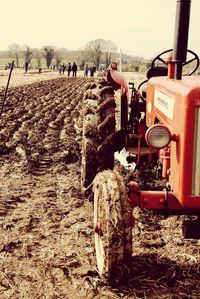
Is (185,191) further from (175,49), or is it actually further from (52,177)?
(52,177)

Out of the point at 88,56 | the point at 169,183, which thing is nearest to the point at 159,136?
the point at 169,183

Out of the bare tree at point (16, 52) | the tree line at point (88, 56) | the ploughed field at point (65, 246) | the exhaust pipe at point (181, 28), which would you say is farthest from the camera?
the bare tree at point (16, 52)

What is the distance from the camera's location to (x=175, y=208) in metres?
3.33

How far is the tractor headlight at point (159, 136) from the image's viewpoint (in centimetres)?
326

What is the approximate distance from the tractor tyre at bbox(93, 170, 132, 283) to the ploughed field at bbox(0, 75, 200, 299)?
0.10m

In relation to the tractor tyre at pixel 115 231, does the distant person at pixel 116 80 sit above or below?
above

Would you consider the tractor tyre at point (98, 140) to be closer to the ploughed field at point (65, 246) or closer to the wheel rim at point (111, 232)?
the ploughed field at point (65, 246)

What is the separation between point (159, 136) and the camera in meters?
3.29

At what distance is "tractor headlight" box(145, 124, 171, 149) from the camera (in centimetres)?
326

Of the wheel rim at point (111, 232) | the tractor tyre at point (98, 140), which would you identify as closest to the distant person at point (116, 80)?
the tractor tyre at point (98, 140)

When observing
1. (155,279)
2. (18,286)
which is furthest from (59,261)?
(155,279)

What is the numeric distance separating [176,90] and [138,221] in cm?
155

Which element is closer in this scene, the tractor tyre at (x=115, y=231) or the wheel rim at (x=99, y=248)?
the tractor tyre at (x=115, y=231)

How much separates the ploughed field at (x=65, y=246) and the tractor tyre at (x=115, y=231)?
0.33ft
